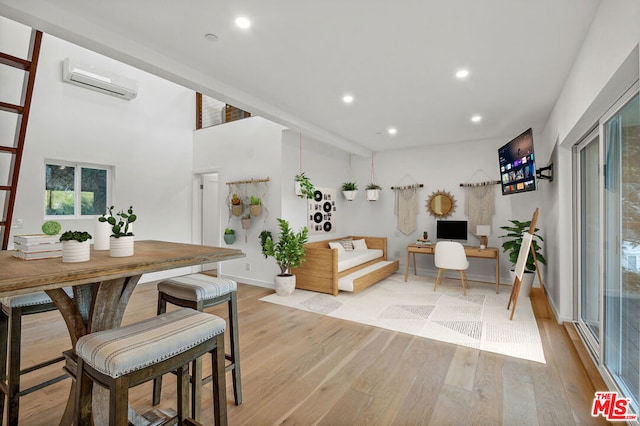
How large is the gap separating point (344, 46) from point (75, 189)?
14.6 feet

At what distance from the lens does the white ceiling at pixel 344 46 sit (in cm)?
207

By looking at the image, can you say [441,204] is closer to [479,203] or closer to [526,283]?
[479,203]

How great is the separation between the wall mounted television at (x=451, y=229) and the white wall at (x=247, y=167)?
290cm

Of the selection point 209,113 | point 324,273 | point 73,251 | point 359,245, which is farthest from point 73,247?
point 209,113

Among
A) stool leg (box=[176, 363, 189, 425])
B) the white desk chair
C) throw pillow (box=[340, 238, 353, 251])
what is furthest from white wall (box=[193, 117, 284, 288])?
stool leg (box=[176, 363, 189, 425])

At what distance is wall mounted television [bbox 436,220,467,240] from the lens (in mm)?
5520

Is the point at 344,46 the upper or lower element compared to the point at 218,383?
upper

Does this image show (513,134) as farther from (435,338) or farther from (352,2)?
(352,2)

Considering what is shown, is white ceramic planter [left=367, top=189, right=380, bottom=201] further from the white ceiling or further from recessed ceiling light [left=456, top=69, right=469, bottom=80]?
recessed ceiling light [left=456, top=69, right=469, bottom=80]

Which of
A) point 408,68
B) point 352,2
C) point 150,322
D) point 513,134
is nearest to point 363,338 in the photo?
point 150,322

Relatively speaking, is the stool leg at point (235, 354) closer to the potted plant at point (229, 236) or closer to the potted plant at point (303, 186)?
the potted plant at point (303, 186)

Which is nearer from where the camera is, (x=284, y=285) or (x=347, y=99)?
(x=347, y=99)

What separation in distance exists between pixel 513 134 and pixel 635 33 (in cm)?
414

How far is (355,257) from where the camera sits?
5.31 meters
